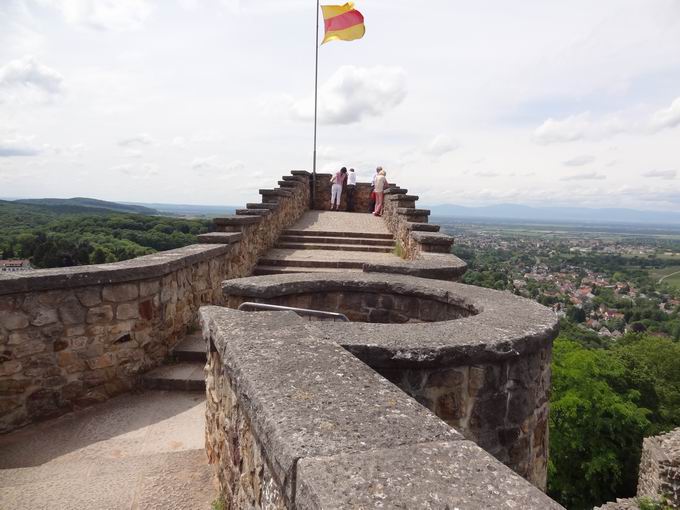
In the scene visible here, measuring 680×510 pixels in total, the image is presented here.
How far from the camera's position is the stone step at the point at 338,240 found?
11.0 m

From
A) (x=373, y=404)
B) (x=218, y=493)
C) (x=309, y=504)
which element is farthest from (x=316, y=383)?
(x=218, y=493)

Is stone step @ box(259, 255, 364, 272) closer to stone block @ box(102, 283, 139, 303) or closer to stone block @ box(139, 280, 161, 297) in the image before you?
stone block @ box(139, 280, 161, 297)

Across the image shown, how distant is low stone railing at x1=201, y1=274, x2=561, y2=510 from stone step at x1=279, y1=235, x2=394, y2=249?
669cm

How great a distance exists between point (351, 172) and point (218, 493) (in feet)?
47.4

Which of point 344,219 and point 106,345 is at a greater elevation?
point 344,219

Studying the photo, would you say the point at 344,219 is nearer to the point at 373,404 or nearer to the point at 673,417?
the point at 373,404

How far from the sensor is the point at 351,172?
649 inches

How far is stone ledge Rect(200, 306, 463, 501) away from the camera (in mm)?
1406

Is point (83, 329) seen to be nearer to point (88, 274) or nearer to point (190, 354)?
point (88, 274)

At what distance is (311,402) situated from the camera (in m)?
1.66

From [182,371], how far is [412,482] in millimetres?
4030

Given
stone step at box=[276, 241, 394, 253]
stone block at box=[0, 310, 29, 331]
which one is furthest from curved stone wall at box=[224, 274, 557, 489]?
stone step at box=[276, 241, 394, 253]

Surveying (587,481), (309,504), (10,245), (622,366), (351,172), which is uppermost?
(351,172)

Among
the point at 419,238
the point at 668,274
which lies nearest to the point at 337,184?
the point at 419,238
